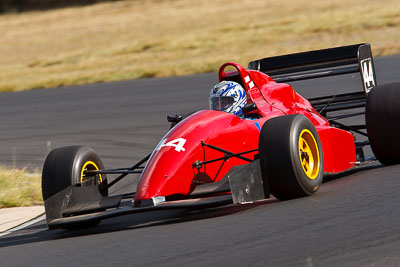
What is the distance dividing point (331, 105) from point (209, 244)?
4.21 meters

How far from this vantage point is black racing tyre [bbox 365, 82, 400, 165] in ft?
26.9

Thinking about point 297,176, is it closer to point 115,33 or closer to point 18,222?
point 18,222

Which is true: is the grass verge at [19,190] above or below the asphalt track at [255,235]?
above

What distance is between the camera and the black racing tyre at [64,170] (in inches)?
297

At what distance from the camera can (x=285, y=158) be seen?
22.4ft

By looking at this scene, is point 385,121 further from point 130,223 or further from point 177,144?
point 130,223

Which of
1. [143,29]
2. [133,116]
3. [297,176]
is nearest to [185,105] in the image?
[133,116]

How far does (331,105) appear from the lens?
9.80 meters

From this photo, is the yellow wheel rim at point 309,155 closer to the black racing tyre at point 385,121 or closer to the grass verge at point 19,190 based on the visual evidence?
the black racing tyre at point 385,121

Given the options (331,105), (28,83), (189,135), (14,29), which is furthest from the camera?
(14,29)

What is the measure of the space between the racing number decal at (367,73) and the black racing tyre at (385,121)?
1.48m

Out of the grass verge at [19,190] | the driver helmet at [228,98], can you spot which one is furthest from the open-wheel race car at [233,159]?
the grass verge at [19,190]

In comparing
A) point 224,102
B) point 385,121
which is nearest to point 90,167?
point 224,102

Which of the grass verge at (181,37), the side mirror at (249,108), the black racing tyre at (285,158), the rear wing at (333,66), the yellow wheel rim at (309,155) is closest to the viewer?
the black racing tyre at (285,158)
